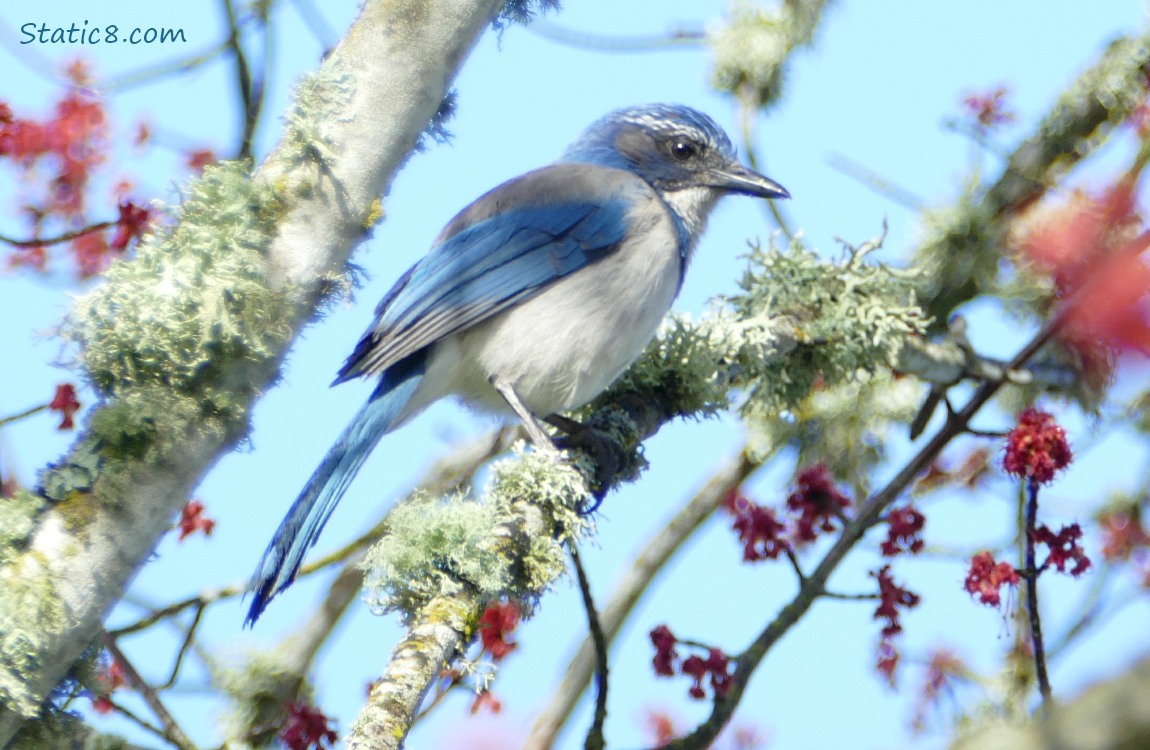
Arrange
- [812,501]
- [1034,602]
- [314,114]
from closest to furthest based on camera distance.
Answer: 1. [314,114]
2. [1034,602]
3. [812,501]

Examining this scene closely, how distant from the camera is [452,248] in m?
4.06

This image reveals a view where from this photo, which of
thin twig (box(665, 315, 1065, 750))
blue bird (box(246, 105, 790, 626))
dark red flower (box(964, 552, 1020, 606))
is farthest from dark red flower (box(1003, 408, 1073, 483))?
blue bird (box(246, 105, 790, 626))

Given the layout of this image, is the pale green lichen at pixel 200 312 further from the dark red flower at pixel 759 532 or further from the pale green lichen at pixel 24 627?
the dark red flower at pixel 759 532

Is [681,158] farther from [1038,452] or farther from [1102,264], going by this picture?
[1102,264]

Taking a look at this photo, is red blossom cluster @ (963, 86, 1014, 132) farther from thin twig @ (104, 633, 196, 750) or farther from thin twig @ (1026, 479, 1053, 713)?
thin twig @ (104, 633, 196, 750)

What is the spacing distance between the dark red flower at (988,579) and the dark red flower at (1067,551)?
10 centimetres

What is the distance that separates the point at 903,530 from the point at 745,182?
60.9 inches

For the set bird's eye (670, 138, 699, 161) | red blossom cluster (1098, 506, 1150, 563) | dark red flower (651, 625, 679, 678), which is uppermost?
bird's eye (670, 138, 699, 161)

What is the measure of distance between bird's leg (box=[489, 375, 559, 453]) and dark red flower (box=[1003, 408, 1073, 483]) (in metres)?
1.37

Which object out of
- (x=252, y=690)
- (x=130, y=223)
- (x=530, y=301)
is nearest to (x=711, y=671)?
(x=530, y=301)

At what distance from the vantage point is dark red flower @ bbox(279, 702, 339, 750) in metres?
3.09

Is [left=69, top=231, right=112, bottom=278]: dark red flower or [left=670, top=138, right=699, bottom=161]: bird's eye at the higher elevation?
[left=670, top=138, right=699, bottom=161]: bird's eye

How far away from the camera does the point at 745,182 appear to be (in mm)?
4418

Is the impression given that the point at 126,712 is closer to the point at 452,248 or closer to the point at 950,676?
the point at 452,248
